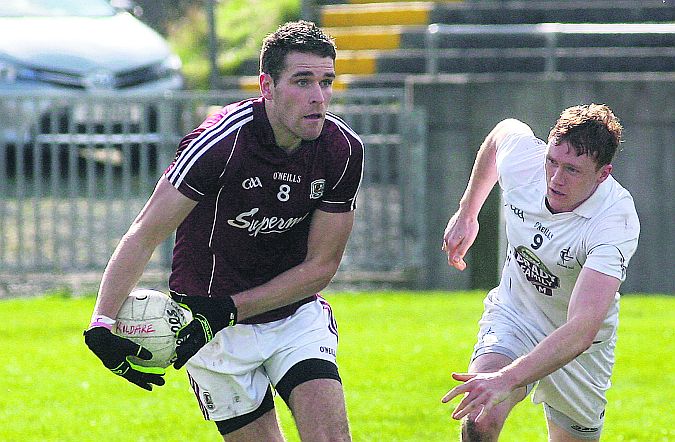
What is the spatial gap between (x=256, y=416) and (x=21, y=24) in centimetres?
964

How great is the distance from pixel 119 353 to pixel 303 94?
124 centimetres

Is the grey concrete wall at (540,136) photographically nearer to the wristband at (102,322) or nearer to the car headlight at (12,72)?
the car headlight at (12,72)

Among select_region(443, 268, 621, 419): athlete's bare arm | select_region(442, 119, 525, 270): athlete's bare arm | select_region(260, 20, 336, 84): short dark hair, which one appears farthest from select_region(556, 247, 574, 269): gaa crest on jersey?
select_region(260, 20, 336, 84): short dark hair

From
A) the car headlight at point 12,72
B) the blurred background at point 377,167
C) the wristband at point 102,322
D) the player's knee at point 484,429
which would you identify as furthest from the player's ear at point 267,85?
the car headlight at point 12,72

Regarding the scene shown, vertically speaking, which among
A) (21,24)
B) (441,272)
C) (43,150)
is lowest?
(441,272)

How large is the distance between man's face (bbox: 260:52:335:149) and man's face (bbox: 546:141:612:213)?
3.03ft

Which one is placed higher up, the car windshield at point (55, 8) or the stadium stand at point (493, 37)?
the car windshield at point (55, 8)

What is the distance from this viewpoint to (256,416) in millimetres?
5551

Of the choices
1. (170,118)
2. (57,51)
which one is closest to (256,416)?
(170,118)

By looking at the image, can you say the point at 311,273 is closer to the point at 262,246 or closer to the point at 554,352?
the point at 262,246

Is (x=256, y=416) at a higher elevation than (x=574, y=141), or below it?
below

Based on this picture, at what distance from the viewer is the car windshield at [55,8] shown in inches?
570

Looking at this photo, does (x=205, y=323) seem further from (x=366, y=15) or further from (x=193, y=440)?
(x=366, y=15)

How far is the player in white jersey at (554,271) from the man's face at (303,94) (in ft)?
3.06
